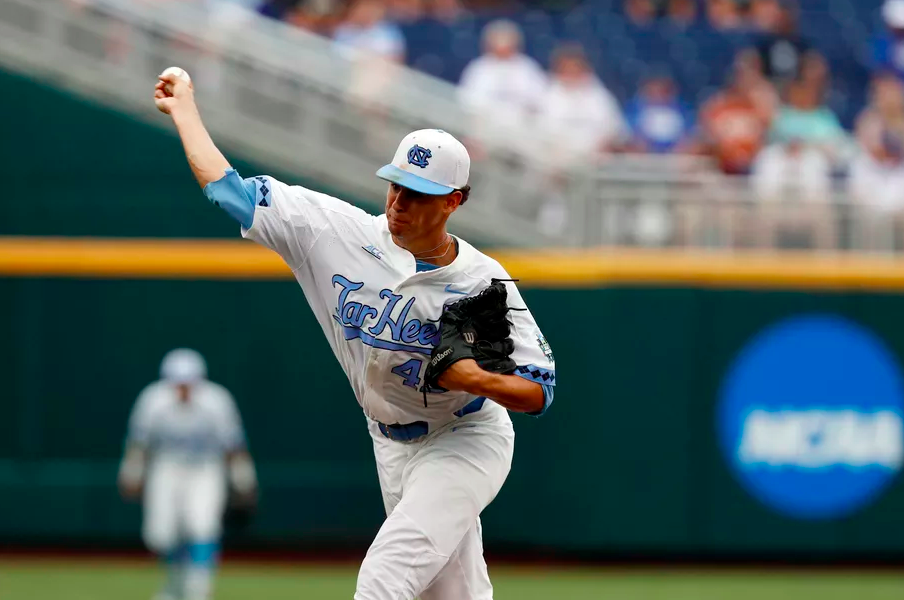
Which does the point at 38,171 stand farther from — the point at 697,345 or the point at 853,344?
the point at 853,344

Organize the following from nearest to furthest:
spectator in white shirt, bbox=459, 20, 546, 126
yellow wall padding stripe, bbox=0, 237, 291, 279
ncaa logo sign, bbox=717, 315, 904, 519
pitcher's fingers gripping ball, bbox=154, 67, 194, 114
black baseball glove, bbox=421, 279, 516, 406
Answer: black baseball glove, bbox=421, 279, 516, 406, pitcher's fingers gripping ball, bbox=154, 67, 194, 114, spectator in white shirt, bbox=459, 20, 546, 126, ncaa logo sign, bbox=717, 315, 904, 519, yellow wall padding stripe, bbox=0, 237, 291, 279

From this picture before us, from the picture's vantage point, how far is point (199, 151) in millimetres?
5012

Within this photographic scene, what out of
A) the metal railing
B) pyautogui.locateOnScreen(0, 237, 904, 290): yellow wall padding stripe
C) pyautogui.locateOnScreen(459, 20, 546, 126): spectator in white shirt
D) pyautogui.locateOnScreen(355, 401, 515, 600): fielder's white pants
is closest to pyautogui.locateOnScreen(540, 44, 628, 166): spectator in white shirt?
pyautogui.locateOnScreen(459, 20, 546, 126): spectator in white shirt

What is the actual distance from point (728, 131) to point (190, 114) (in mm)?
8414

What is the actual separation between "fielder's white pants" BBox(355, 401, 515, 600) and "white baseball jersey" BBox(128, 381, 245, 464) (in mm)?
6146

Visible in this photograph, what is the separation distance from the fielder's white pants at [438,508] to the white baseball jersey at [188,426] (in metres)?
6.15

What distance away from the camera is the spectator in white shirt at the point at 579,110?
41.2 ft

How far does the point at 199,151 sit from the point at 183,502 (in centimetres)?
681

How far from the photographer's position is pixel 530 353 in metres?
4.97

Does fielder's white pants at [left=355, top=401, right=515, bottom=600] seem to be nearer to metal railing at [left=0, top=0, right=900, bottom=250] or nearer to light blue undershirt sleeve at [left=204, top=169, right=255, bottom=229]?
light blue undershirt sleeve at [left=204, top=169, right=255, bottom=229]

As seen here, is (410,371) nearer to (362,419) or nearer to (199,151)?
(199,151)

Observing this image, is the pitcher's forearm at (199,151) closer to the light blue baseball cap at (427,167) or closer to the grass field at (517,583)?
the light blue baseball cap at (427,167)

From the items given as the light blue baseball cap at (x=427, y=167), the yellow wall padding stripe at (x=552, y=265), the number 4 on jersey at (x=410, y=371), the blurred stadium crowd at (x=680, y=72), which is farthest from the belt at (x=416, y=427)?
the yellow wall padding stripe at (x=552, y=265)

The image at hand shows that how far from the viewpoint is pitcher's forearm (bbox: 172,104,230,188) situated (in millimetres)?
5000
